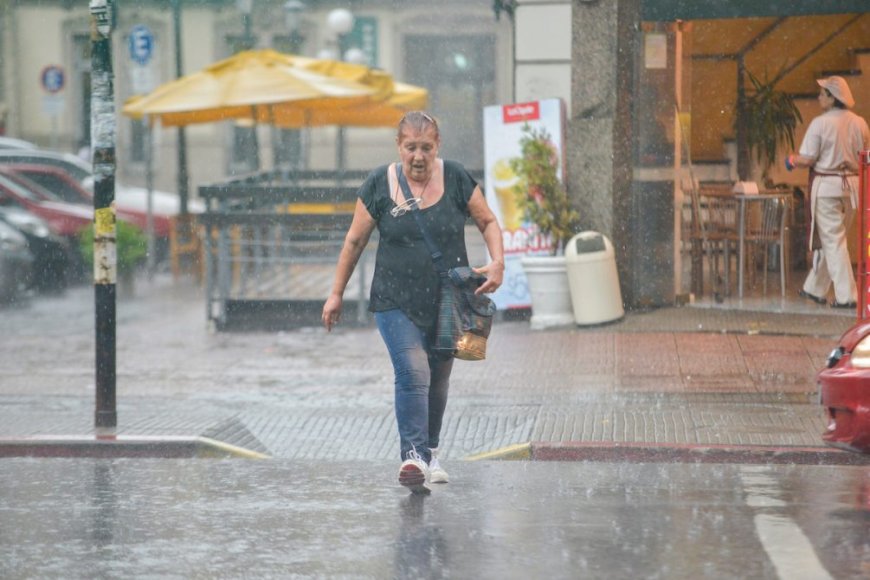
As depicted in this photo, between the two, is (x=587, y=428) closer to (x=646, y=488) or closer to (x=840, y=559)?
(x=646, y=488)

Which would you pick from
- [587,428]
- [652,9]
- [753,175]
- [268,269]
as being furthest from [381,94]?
[587,428]

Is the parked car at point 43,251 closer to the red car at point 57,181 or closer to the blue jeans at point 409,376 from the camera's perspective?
the red car at point 57,181

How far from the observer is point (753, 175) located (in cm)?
1752

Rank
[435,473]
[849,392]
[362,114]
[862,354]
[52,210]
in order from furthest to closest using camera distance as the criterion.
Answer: [362,114], [52,210], [435,473], [862,354], [849,392]

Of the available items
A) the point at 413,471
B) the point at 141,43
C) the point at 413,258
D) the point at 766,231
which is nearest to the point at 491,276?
the point at 413,258

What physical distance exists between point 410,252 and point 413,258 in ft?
0.11

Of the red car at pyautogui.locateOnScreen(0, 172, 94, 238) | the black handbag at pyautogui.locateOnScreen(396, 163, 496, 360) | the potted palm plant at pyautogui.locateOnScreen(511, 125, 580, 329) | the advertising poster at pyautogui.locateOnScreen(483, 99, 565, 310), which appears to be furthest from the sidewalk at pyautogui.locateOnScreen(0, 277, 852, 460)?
the red car at pyautogui.locateOnScreen(0, 172, 94, 238)

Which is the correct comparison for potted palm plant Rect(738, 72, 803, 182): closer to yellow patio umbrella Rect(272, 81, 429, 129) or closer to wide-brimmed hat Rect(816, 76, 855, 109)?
wide-brimmed hat Rect(816, 76, 855, 109)

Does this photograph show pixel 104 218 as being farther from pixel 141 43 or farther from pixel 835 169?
pixel 141 43

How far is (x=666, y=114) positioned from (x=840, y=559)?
874cm

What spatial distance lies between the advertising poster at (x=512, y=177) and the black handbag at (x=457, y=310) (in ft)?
22.2

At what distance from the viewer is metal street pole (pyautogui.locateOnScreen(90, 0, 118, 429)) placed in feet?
32.1

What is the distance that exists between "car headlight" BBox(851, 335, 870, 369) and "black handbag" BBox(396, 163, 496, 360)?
171cm

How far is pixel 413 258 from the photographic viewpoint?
7879mm
